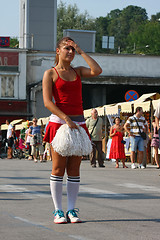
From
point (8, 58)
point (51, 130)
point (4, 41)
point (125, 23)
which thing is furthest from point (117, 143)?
point (125, 23)

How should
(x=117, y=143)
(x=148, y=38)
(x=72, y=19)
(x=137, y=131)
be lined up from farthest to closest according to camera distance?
(x=148, y=38) → (x=72, y=19) → (x=117, y=143) → (x=137, y=131)

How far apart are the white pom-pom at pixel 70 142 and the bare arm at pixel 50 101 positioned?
98mm

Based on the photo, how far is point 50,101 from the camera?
7.31m

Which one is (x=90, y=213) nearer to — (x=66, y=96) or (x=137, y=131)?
(x=66, y=96)

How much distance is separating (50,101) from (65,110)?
20 centimetres

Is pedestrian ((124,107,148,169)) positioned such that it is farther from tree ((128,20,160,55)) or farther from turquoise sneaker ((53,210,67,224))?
tree ((128,20,160,55))

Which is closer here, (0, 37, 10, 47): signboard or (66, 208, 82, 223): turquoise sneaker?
(66, 208, 82, 223): turquoise sneaker

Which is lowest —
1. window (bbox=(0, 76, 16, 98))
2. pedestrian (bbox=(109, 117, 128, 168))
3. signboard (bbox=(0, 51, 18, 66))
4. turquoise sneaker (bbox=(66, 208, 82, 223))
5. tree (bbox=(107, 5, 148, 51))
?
window (bbox=(0, 76, 16, 98))

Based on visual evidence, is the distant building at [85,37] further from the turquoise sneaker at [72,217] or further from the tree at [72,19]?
the turquoise sneaker at [72,217]

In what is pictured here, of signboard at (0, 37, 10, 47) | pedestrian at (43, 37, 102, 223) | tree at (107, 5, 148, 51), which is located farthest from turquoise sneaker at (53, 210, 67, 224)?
tree at (107, 5, 148, 51)

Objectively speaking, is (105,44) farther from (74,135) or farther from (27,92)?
(74,135)

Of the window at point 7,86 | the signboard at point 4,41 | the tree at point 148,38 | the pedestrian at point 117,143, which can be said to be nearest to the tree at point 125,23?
the tree at point 148,38

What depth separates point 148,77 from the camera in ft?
181

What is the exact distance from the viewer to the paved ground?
20.6 feet
